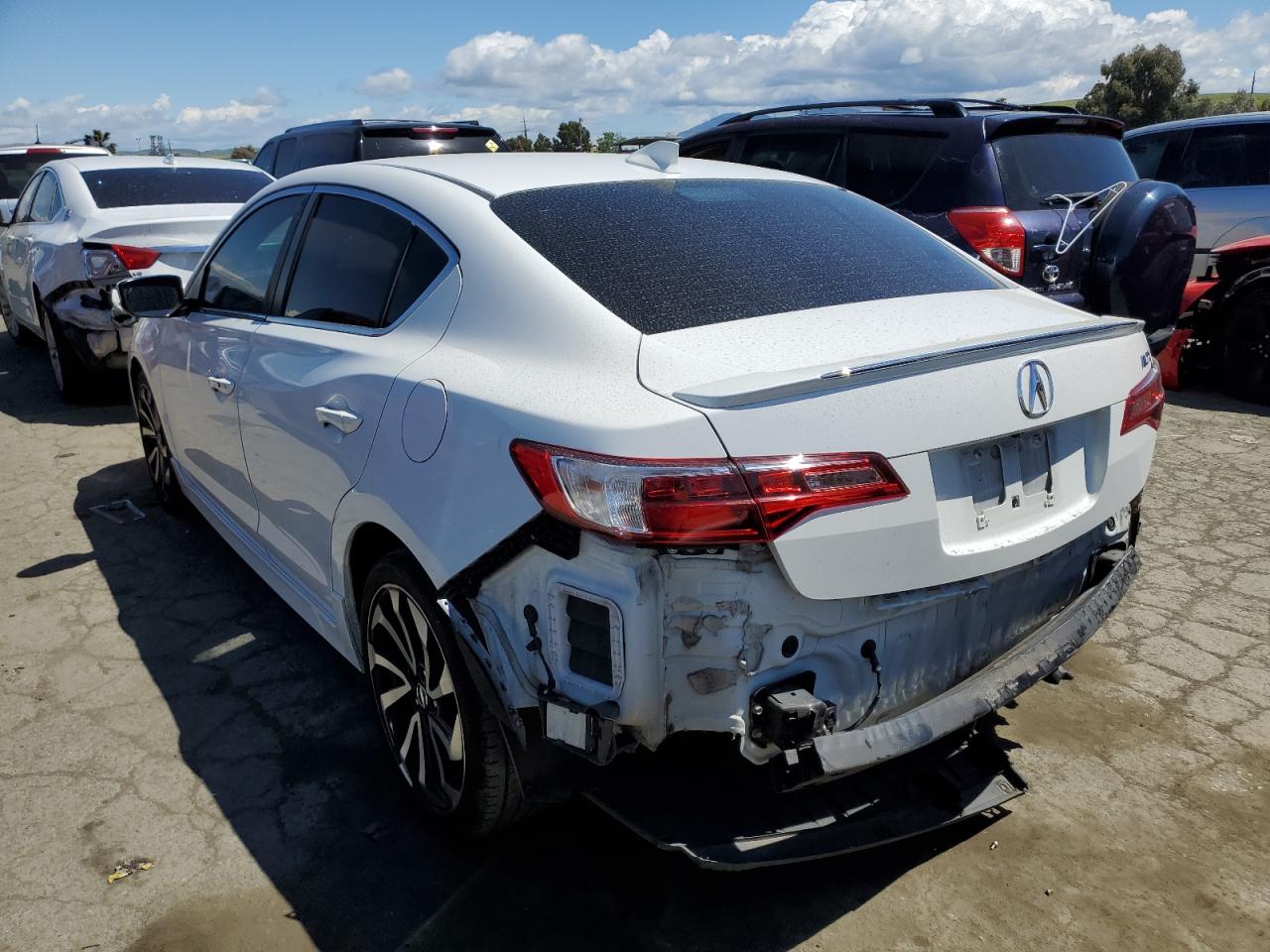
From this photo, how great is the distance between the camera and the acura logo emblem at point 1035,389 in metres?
2.23

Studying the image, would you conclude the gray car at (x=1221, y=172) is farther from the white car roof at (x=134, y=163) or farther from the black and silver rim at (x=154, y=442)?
the white car roof at (x=134, y=163)

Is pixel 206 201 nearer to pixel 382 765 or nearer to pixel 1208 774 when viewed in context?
pixel 382 765

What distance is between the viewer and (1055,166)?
598cm

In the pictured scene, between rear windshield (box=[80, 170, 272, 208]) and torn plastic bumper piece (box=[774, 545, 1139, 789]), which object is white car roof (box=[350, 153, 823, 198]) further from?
rear windshield (box=[80, 170, 272, 208])

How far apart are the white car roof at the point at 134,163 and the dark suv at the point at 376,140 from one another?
1.12 m

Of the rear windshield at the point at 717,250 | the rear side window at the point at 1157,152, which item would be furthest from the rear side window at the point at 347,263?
the rear side window at the point at 1157,152

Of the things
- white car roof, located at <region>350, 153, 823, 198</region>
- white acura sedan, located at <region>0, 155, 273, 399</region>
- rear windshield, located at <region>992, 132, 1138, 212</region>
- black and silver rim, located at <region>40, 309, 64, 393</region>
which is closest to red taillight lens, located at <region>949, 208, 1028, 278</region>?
rear windshield, located at <region>992, 132, 1138, 212</region>

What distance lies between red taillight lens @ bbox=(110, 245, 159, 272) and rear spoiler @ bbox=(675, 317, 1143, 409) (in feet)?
20.0

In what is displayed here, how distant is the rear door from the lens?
271cm

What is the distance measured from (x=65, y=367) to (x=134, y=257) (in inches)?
47.2

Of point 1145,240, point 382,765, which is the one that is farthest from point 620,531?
point 1145,240

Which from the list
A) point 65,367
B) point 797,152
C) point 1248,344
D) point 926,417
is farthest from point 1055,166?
point 65,367

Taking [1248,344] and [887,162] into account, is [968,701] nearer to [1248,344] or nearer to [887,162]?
[887,162]

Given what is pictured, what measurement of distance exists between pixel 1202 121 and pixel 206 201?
867cm
